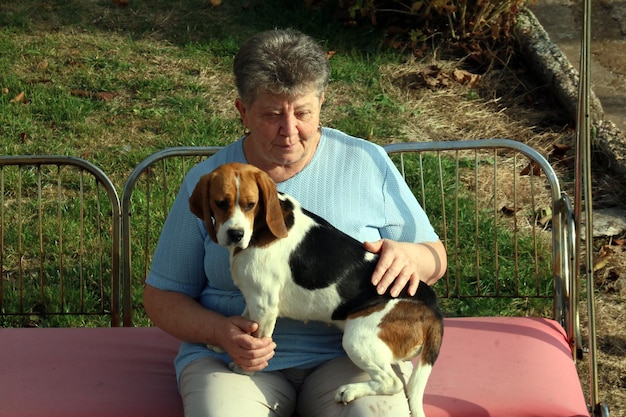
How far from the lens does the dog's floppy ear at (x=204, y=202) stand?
10.8 ft

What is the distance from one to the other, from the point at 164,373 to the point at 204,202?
969mm

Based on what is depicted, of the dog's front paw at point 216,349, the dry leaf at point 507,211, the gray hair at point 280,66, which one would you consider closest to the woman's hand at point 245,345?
the dog's front paw at point 216,349

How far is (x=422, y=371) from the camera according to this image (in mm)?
3508

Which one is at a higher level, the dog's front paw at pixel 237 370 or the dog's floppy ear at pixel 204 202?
the dog's floppy ear at pixel 204 202

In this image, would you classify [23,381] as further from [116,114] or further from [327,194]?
[116,114]

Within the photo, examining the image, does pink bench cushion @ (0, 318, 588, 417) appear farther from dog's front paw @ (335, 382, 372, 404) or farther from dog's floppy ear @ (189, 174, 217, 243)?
dog's floppy ear @ (189, 174, 217, 243)

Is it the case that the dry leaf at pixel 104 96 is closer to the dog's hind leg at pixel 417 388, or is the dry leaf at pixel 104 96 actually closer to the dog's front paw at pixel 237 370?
the dog's front paw at pixel 237 370

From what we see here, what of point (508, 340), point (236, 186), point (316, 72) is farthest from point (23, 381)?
point (508, 340)

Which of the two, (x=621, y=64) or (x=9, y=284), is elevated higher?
(x=621, y=64)

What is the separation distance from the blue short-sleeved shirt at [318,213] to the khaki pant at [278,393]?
0.19 feet

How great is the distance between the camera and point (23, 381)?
156 inches

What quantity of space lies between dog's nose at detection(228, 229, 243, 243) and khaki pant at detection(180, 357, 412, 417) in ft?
1.84

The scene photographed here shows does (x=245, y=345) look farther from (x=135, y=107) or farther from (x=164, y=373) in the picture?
(x=135, y=107)

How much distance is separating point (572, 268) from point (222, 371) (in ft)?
5.32
